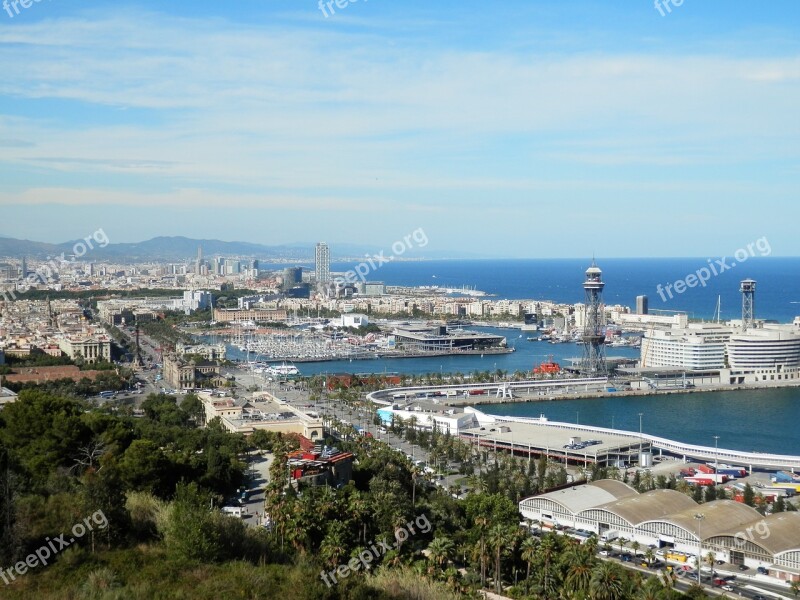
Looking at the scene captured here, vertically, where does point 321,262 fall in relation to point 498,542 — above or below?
above

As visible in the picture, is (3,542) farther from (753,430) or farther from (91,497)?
(753,430)

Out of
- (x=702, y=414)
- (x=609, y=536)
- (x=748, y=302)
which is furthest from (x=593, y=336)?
(x=609, y=536)

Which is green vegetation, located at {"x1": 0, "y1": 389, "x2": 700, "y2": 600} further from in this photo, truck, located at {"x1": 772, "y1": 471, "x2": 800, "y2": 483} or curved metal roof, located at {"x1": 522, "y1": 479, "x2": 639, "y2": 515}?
truck, located at {"x1": 772, "y1": 471, "x2": 800, "y2": 483}

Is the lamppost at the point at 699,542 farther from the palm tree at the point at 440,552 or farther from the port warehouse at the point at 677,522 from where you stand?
the palm tree at the point at 440,552

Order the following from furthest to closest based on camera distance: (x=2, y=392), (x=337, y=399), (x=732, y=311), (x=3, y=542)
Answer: (x=732, y=311), (x=337, y=399), (x=2, y=392), (x=3, y=542)

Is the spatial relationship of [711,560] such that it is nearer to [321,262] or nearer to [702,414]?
[702,414]

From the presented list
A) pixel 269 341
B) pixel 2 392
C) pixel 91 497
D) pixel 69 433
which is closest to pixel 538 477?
pixel 69 433
